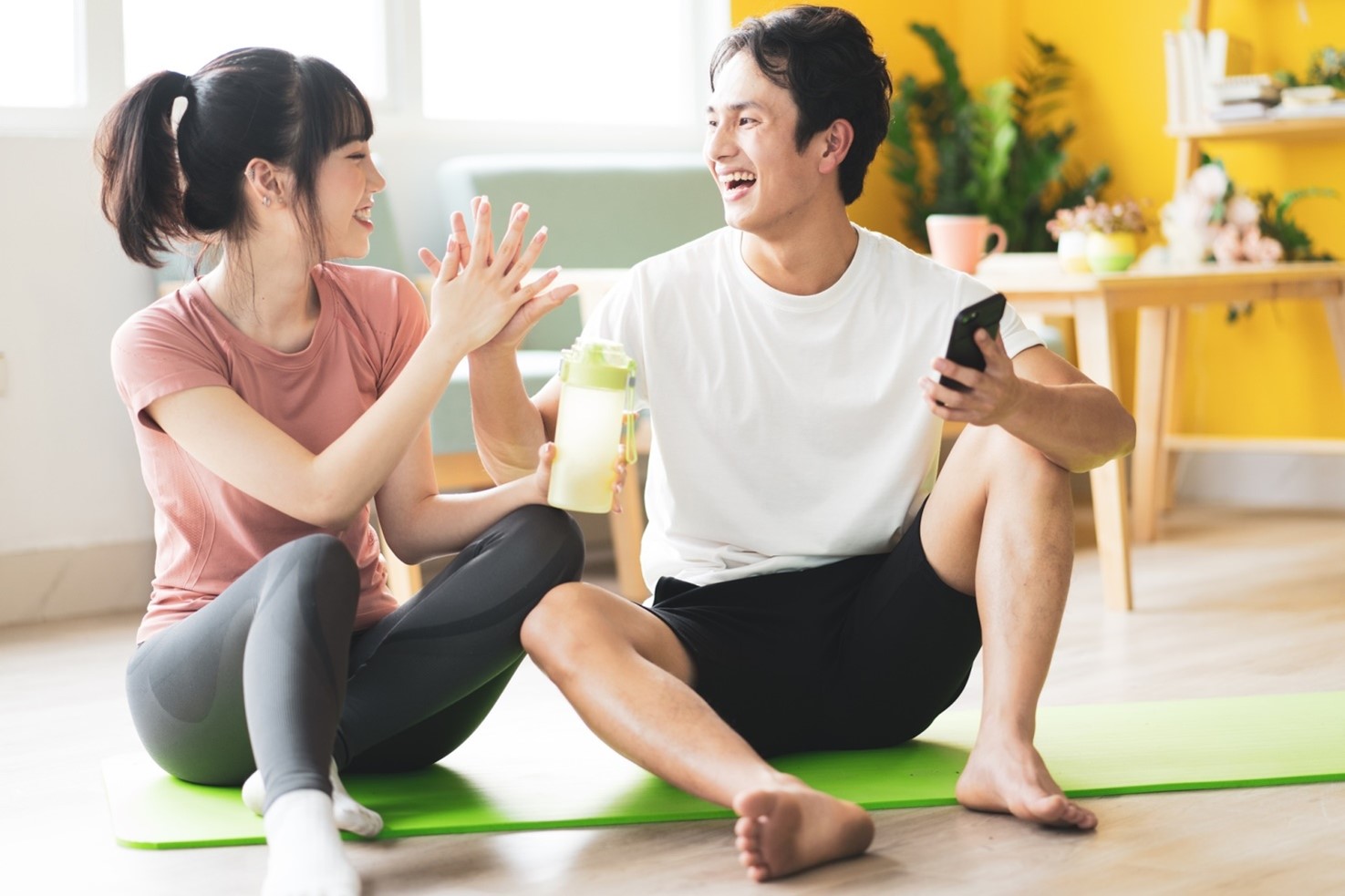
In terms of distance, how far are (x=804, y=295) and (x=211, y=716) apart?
764 millimetres

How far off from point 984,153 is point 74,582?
2.75 meters

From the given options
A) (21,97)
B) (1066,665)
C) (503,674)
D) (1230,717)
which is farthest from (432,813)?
(21,97)

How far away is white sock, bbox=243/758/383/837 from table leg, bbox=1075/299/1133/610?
180 cm

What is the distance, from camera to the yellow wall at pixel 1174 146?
14.4 feet

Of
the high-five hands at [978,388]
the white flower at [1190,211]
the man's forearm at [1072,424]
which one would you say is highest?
the white flower at [1190,211]

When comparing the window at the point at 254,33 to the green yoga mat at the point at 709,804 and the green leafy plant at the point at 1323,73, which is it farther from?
the green leafy plant at the point at 1323,73

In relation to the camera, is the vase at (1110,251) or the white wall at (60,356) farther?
the vase at (1110,251)

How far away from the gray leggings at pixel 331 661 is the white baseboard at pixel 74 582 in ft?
5.07

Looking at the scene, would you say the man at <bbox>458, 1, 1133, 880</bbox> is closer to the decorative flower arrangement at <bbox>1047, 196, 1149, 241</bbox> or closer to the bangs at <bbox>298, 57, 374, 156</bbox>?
the bangs at <bbox>298, 57, 374, 156</bbox>

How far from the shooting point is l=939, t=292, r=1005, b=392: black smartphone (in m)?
1.50

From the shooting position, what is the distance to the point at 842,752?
1887 millimetres

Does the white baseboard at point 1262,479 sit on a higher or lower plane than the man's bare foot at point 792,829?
lower

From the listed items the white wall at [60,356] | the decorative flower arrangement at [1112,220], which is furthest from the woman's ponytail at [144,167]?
the decorative flower arrangement at [1112,220]

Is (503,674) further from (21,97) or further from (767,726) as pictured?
(21,97)
